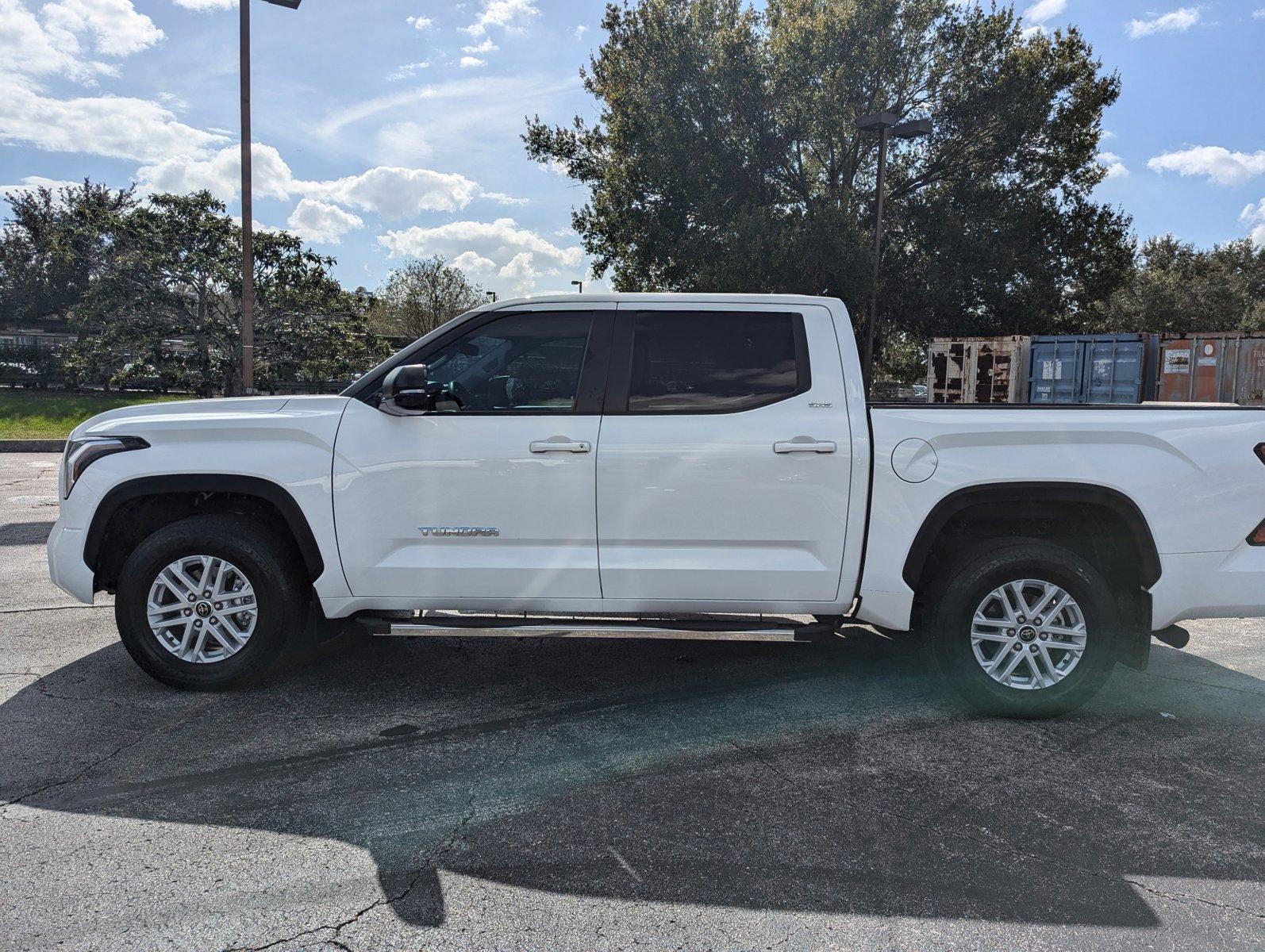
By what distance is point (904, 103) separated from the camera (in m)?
27.3

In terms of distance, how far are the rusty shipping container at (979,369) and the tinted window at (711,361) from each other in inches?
744

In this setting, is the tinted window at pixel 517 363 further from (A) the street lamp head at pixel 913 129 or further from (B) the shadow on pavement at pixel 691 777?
(A) the street lamp head at pixel 913 129

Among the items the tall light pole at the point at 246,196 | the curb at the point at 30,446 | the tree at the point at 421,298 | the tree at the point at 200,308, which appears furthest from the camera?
the tree at the point at 421,298

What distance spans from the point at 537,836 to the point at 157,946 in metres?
1.17

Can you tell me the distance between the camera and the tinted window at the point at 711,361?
4297mm

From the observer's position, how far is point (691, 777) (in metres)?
3.67

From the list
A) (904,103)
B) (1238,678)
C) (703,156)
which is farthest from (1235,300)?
(1238,678)

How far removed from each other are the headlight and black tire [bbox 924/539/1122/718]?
3887 mm

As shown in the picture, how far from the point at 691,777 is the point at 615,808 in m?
0.41

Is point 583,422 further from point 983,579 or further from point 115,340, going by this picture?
point 115,340

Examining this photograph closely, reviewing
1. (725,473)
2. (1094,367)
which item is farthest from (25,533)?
(1094,367)

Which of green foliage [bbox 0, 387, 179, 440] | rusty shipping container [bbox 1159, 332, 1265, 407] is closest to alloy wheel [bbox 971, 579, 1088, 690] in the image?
green foliage [bbox 0, 387, 179, 440]

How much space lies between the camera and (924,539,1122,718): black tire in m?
4.19

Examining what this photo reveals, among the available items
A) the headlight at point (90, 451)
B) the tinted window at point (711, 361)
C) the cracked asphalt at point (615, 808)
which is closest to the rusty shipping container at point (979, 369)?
the cracked asphalt at point (615, 808)
